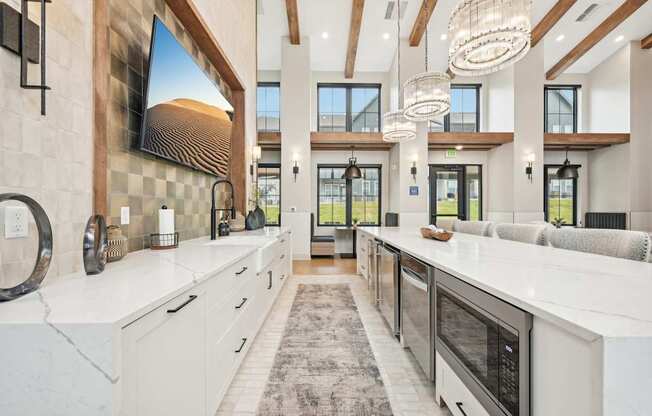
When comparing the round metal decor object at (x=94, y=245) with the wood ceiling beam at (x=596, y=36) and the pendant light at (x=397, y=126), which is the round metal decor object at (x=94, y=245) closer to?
the pendant light at (x=397, y=126)

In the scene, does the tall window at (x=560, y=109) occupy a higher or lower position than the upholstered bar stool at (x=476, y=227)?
higher

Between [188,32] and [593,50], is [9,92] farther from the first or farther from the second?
[593,50]

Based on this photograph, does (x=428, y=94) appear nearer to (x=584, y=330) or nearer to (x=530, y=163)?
(x=584, y=330)

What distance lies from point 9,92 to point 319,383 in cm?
197

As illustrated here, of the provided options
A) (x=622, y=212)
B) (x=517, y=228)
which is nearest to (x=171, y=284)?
(x=517, y=228)

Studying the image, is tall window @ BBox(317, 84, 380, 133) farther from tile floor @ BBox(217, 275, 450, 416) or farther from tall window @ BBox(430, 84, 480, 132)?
tile floor @ BBox(217, 275, 450, 416)

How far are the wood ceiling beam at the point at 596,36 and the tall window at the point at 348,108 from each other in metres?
4.66

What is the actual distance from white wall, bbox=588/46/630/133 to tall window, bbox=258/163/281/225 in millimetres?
8470

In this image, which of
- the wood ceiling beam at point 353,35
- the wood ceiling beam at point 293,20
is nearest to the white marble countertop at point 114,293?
the wood ceiling beam at point 293,20

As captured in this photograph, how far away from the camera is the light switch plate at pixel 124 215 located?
1610 millimetres

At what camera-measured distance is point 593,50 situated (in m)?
6.71

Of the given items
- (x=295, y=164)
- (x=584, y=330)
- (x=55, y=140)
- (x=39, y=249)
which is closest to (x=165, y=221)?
(x=55, y=140)

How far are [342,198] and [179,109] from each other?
560cm

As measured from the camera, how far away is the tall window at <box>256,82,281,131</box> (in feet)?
24.0
